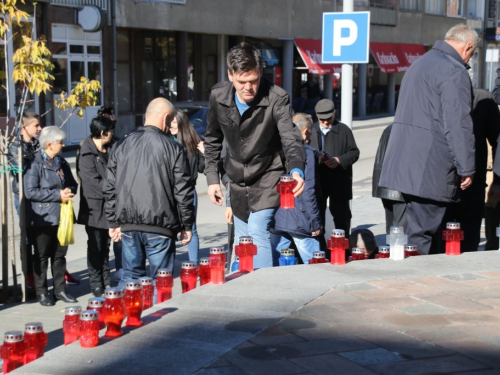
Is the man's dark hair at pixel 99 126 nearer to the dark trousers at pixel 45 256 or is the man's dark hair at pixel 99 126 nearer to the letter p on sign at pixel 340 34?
the dark trousers at pixel 45 256

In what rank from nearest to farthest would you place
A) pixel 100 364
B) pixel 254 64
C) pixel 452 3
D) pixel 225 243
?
1. pixel 100 364
2. pixel 254 64
3. pixel 225 243
4. pixel 452 3

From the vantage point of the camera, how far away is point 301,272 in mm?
5613

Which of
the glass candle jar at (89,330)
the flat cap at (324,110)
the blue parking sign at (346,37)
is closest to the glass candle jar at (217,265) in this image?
the glass candle jar at (89,330)

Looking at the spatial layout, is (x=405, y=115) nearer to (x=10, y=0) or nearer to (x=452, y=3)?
(x=10, y=0)

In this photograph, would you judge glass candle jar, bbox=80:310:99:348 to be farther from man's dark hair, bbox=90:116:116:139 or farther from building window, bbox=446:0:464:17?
building window, bbox=446:0:464:17

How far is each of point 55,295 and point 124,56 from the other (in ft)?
70.2

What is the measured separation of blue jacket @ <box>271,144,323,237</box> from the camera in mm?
7023

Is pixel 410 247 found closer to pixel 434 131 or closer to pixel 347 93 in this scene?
pixel 434 131

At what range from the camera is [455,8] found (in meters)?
54.4

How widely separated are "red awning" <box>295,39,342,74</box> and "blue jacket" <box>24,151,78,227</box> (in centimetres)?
2916

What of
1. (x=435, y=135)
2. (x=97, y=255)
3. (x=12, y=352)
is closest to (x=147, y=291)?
(x=12, y=352)

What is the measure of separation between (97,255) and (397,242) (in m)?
3.31

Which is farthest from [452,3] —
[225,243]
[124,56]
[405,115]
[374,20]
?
[405,115]

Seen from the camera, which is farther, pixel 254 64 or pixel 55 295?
pixel 55 295
